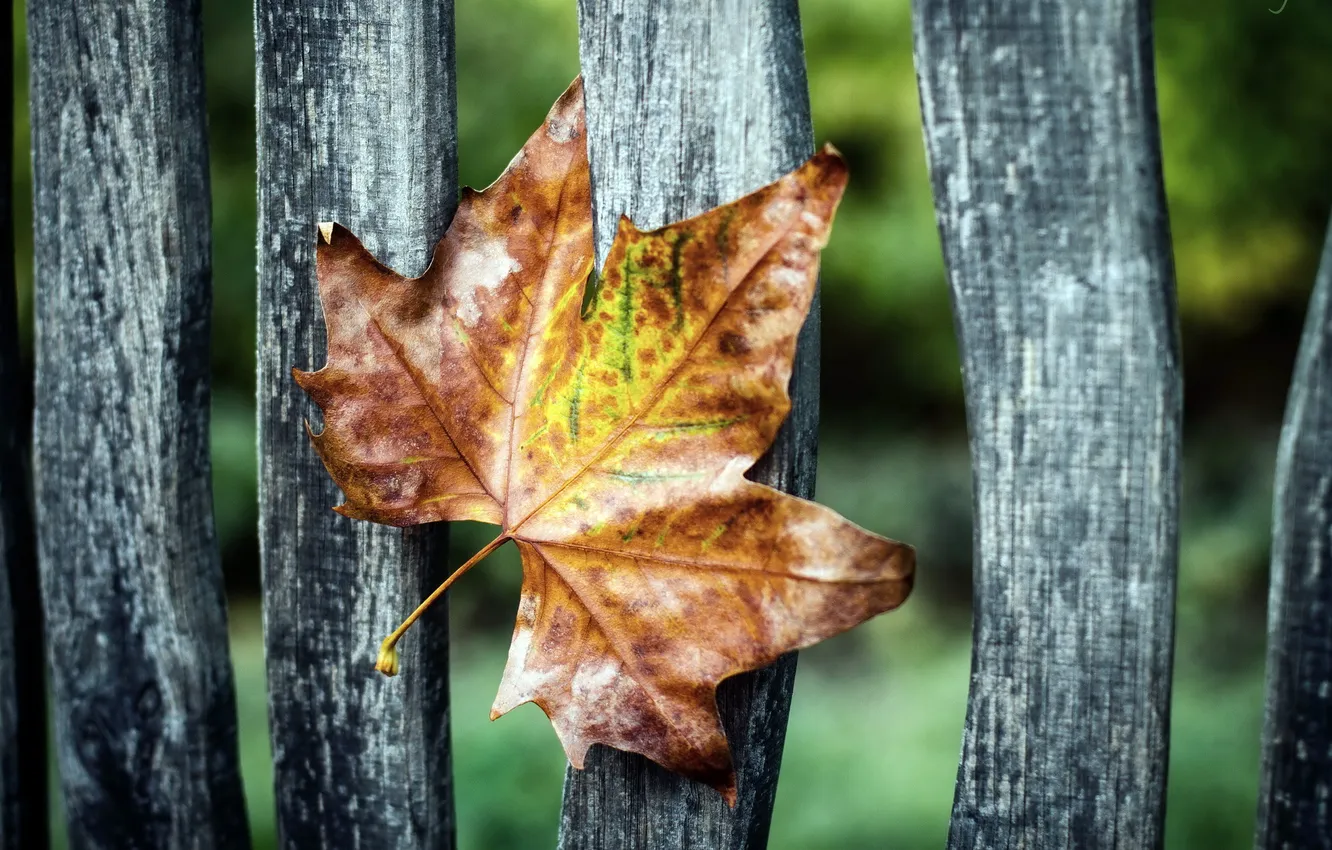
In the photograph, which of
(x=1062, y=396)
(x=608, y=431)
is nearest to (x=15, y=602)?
(x=608, y=431)

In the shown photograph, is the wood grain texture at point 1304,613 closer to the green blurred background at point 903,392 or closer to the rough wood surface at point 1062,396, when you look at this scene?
the rough wood surface at point 1062,396

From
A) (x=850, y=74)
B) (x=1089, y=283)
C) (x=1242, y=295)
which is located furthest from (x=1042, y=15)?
(x=1242, y=295)

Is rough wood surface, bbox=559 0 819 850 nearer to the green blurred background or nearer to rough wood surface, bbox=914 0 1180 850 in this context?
rough wood surface, bbox=914 0 1180 850

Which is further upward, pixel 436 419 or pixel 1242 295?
pixel 1242 295

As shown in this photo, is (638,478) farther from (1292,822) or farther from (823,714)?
(823,714)

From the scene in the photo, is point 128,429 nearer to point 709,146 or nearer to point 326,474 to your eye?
point 326,474
